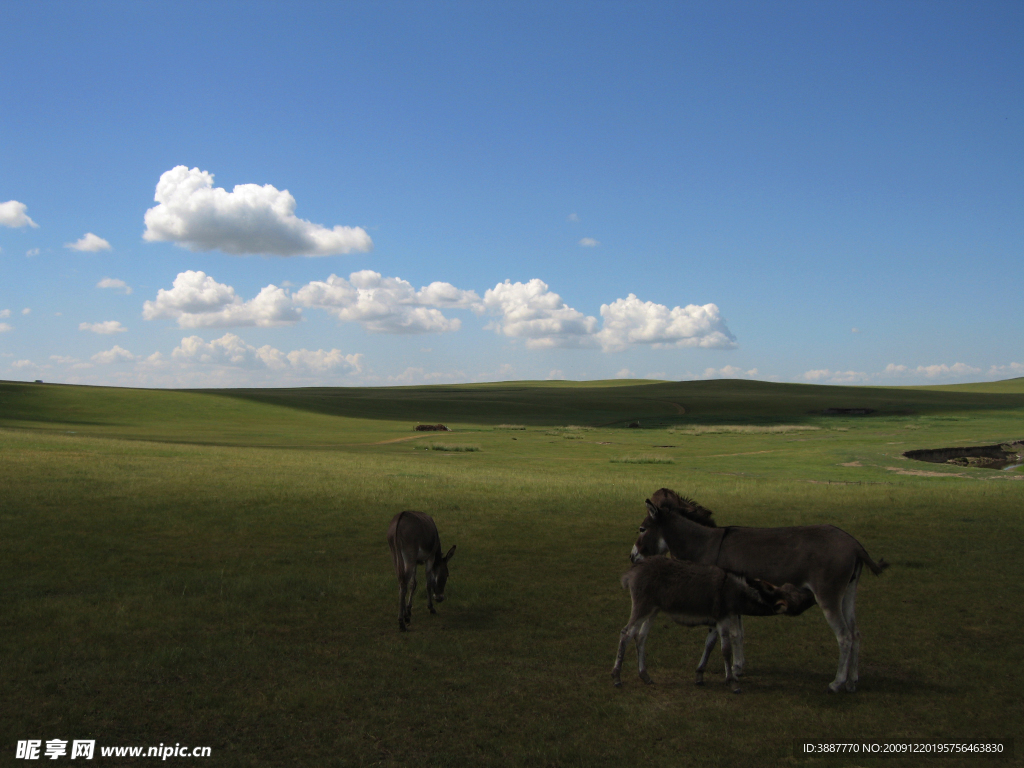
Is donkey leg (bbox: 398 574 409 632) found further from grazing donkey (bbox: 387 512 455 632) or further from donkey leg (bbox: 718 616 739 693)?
donkey leg (bbox: 718 616 739 693)

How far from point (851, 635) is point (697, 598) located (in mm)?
2158

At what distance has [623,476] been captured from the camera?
33.5 meters

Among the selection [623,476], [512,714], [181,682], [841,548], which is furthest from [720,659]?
[623,476]

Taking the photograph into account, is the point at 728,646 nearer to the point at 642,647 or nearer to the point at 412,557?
the point at 642,647

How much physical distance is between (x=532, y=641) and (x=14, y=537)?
1383 centimetres

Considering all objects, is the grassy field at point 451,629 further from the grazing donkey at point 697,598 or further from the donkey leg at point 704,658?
the grazing donkey at point 697,598

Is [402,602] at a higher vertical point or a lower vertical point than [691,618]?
lower

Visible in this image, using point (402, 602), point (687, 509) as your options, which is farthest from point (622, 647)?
point (402, 602)

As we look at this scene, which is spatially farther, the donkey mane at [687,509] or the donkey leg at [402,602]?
the donkey leg at [402,602]

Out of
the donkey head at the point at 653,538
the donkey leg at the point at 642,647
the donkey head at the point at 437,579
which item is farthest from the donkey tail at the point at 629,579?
the donkey head at the point at 437,579

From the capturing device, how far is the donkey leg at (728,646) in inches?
338

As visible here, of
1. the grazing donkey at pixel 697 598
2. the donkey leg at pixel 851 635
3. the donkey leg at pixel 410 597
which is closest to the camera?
the grazing donkey at pixel 697 598

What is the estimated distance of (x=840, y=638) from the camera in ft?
28.3

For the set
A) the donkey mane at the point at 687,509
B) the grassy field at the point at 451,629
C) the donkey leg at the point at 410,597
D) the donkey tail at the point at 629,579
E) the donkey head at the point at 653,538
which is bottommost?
the grassy field at the point at 451,629
